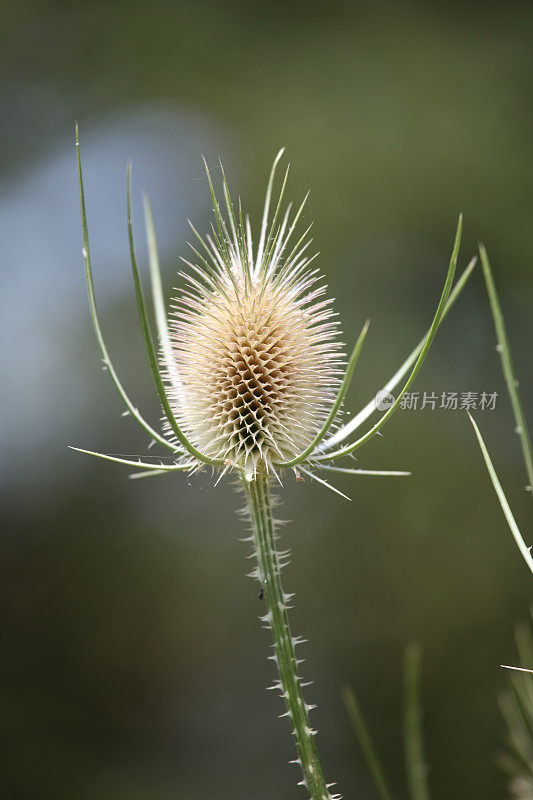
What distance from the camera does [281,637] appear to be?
105 cm

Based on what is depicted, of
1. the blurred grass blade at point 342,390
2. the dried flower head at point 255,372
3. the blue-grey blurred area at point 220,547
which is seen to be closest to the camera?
the blurred grass blade at point 342,390

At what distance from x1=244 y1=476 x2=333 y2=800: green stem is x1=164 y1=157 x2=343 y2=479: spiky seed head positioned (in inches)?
2.9

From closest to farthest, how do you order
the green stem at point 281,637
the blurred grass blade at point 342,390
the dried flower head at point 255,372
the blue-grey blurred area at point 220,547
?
the blurred grass blade at point 342,390 < the green stem at point 281,637 < the dried flower head at point 255,372 < the blue-grey blurred area at point 220,547

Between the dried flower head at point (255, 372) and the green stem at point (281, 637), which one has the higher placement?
the dried flower head at point (255, 372)

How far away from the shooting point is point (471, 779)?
3.89 meters

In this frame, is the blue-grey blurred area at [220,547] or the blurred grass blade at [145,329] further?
the blue-grey blurred area at [220,547]

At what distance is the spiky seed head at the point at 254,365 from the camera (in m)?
1.23

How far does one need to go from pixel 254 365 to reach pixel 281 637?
433 mm

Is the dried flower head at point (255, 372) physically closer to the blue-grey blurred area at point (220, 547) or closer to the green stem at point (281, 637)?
the green stem at point (281, 637)

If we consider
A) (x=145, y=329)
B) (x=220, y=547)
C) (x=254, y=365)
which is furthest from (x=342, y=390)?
(x=220, y=547)

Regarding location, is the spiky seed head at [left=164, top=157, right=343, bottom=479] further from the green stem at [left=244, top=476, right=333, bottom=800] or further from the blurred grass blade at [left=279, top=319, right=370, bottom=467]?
the blurred grass blade at [left=279, top=319, right=370, bottom=467]

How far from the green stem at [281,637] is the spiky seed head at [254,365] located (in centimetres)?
7

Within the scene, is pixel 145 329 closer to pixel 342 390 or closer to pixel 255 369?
pixel 342 390

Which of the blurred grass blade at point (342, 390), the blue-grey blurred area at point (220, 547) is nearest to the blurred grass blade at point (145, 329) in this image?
the blurred grass blade at point (342, 390)
